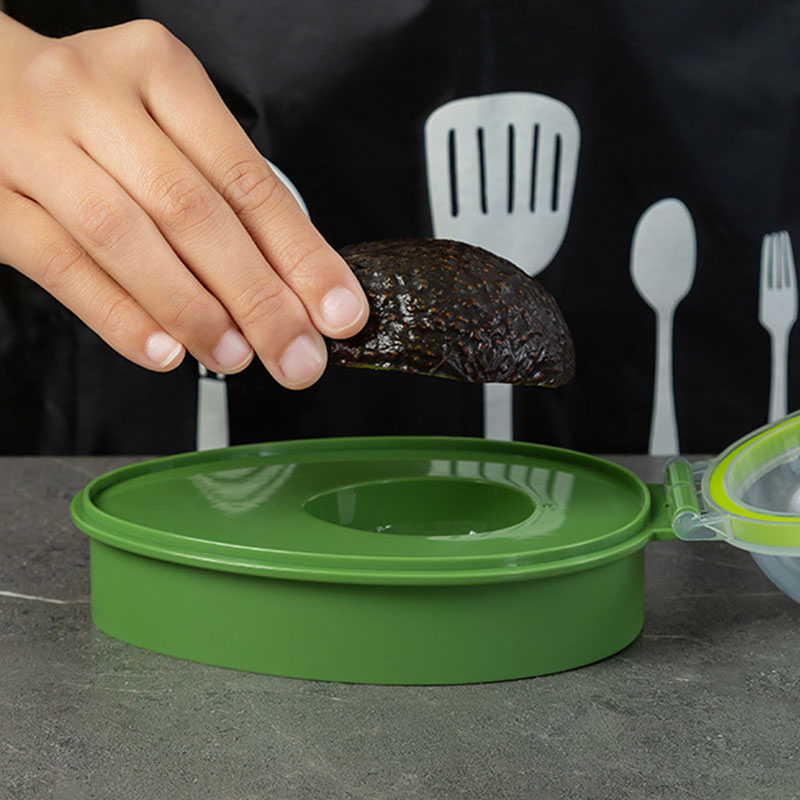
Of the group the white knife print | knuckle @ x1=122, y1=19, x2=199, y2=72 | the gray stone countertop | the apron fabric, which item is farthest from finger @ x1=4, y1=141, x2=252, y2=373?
the white knife print

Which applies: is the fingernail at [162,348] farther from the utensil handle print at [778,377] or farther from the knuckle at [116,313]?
the utensil handle print at [778,377]

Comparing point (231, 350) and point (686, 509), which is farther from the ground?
point (231, 350)

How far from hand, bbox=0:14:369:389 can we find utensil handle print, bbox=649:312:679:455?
2.40 feet

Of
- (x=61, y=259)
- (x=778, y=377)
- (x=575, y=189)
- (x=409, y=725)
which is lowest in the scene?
(x=409, y=725)

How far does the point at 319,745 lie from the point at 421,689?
0.10 meters

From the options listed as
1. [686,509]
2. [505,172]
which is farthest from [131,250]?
[505,172]

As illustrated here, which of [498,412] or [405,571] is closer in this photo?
[405,571]

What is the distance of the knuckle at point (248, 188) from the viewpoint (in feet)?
2.85

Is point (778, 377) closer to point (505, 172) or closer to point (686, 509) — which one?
point (505, 172)

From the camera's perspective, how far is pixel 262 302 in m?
0.83

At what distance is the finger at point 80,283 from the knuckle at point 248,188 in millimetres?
113

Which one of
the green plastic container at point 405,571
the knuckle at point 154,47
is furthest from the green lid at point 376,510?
the knuckle at point 154,47

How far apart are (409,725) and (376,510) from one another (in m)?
→ 0.30

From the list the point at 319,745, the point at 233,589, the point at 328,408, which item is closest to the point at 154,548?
the point at 233,589
